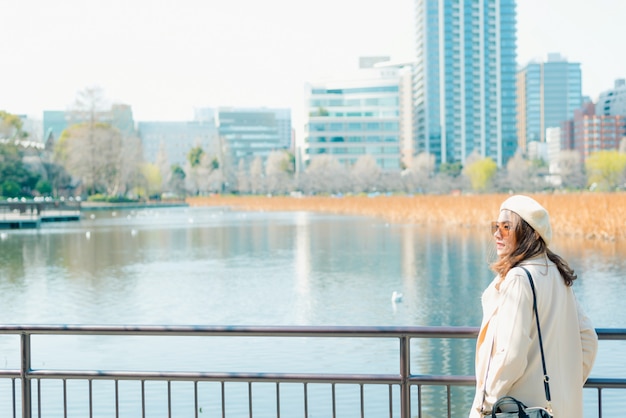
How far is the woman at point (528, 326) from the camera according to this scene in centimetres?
301

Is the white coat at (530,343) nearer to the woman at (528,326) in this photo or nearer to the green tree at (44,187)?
the woman at (528,326)

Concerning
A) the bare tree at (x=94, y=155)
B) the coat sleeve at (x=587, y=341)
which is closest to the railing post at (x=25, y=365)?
the coat sleeve at (x=587, y=341)

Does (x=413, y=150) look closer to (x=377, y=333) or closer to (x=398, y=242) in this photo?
(x=398, y=242)

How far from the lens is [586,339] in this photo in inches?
128

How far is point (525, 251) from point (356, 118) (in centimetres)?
14050

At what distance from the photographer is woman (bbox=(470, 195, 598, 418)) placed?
9.87 feet

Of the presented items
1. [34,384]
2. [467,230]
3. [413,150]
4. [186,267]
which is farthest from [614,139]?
[34,384]

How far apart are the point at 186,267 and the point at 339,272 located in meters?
4.78

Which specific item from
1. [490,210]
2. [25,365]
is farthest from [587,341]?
[490,210]

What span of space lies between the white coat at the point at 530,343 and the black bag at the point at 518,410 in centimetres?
2

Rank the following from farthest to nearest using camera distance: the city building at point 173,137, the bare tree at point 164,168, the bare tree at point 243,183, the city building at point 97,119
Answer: the city building at point 173,137 → the bare tree at point 164,168 → the bare tree at point 243,183 → the city building at point 97,119

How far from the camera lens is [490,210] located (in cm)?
3825

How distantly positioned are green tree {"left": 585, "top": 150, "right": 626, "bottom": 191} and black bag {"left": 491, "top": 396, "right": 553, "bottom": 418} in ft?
326

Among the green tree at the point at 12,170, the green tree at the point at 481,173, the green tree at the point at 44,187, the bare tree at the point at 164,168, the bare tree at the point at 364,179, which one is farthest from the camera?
the bare tree at the point at 164,168
